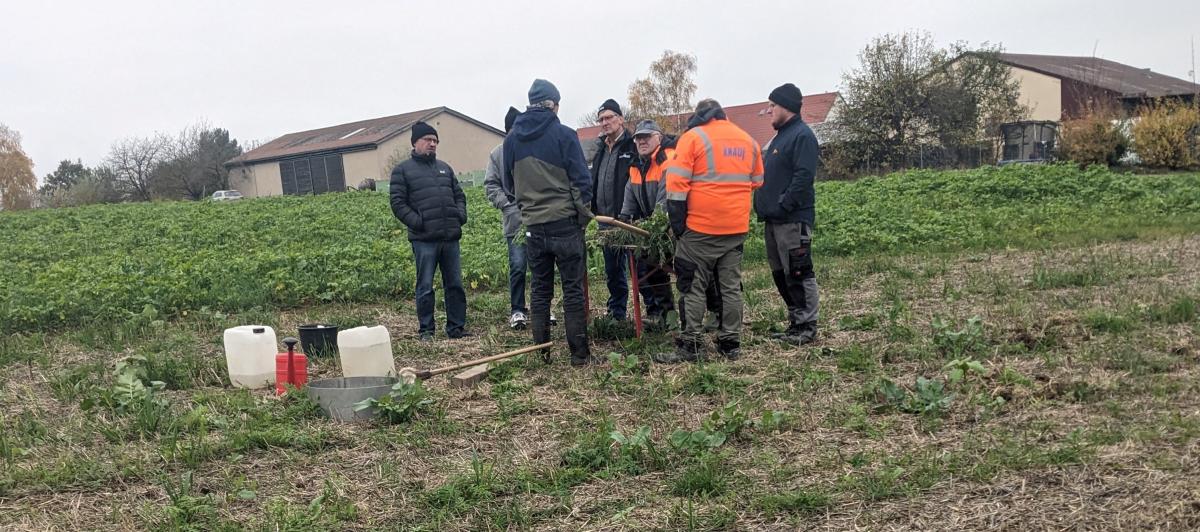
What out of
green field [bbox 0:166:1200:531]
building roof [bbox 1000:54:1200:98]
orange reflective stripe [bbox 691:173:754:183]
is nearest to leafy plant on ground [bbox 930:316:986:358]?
green field [bbox 0:166:1200:531]

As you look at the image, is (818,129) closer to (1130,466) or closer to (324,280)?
(324,280)

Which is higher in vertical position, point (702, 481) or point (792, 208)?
point (792, 208)

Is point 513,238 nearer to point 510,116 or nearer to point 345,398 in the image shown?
point 510,116

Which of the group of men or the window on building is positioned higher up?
the window on building

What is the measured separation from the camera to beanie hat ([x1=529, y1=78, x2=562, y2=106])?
6742 millimetres

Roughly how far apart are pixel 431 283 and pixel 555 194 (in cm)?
192

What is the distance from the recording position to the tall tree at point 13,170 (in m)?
65.0

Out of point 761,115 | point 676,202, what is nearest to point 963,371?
point 676,202

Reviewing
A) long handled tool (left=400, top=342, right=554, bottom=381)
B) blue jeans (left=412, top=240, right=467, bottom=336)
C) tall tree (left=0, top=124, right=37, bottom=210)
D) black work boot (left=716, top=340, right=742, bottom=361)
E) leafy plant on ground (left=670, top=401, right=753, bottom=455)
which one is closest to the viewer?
leafy plant on ground (left=670, top=401, right=753, bottom=455)

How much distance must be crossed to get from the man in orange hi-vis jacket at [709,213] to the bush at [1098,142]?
1091 inches

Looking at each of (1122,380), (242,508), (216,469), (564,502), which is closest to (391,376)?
(216,469)

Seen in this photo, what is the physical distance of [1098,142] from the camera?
30.1 metres

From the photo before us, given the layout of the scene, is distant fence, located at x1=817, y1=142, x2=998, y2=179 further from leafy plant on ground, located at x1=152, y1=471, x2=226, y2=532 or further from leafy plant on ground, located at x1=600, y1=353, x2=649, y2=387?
leafy plant on ground, located at x1=152, y1=471, x2=226, y2=532

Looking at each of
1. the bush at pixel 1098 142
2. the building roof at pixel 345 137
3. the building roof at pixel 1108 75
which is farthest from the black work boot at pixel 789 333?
the building roof at pixel 345 137
